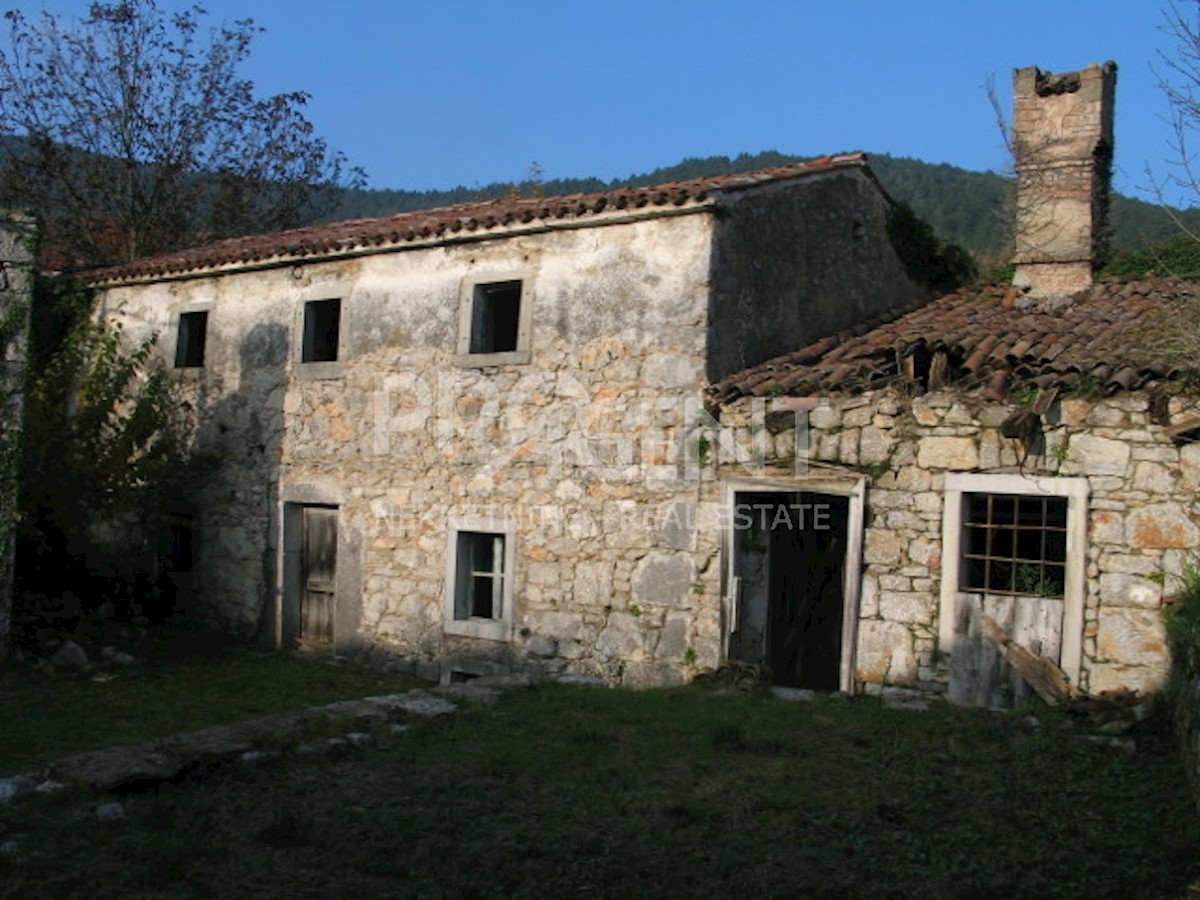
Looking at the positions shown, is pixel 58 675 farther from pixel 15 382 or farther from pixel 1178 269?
pixel 1178 269

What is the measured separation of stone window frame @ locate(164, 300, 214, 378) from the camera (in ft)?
44.7

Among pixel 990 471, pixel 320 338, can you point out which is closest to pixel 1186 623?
pixel 990 471

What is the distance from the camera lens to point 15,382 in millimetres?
10078

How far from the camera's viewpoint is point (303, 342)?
1260 cm

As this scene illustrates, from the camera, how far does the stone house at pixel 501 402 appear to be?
9797 mm

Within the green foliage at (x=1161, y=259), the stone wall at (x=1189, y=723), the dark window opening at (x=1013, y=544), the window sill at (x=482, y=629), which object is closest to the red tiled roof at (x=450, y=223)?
the green foliage at (x=1161, y=259)

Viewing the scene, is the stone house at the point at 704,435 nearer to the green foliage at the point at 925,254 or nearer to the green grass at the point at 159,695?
the green foliage at the point at 925,254

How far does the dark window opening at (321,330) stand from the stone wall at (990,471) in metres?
5.42

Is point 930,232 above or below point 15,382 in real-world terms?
above

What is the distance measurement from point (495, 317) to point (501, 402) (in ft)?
3.84

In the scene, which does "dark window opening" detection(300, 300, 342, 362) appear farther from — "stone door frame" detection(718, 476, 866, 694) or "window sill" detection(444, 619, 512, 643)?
"stone door frame" detection(718, 476, 866, 694)

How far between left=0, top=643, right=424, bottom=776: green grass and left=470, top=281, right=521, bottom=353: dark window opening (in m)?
3.55

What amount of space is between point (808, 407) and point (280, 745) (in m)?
5.00

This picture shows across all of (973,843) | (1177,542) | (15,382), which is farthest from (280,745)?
(1177,542)
